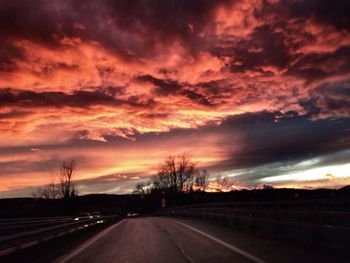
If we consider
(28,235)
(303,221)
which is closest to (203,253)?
(303,221)

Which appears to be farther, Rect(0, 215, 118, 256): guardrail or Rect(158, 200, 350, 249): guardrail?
Rect(158, 200, 350, 249): guardrail

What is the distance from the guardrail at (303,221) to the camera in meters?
12.8

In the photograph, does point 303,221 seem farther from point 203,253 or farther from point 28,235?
point 28,235

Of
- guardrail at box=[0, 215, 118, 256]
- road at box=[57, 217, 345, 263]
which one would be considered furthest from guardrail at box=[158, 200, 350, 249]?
guardrail at box=[0, 215, 118, 256]

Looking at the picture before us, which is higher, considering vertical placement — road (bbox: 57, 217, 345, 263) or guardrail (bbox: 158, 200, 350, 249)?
guardrail (bbox: 158, 200, 350, 249)

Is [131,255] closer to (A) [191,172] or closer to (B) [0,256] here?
(B) [0,256]

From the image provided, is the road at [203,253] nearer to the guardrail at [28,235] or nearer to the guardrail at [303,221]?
the guardrail at [303,221]

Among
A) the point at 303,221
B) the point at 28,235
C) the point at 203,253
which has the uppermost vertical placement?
the point at 303,221

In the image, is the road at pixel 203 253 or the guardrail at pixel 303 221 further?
the guardrail at pixel 303 221

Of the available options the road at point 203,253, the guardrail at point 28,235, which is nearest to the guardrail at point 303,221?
the road at point 203,253

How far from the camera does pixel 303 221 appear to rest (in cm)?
1548

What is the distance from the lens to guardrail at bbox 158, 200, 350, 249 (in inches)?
505

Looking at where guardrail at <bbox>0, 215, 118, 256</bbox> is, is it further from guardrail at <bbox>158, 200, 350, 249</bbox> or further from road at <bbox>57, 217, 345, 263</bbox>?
guardrail at <bbox>158, 200, 350, 249</bbox>

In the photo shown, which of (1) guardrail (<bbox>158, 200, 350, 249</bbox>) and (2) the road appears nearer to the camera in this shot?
(2) the road
